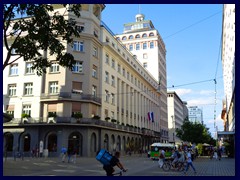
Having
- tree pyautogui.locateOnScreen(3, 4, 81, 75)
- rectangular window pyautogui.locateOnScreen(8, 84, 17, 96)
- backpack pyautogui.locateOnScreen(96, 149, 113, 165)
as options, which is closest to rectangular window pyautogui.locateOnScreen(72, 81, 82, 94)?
rectangular window pyautogui.locateOnScreen(8, 84, 17, 96)

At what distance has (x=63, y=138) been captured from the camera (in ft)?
126

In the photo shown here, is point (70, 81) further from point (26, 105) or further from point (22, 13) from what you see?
point (22, 13)

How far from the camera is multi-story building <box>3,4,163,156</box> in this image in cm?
3922


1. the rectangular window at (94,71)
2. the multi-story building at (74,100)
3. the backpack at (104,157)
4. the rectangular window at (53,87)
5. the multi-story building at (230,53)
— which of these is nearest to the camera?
the backpack at (104,157)

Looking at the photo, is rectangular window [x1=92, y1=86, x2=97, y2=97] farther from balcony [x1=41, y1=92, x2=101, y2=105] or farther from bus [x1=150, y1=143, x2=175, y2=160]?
bus [x1=150, y1=143, x2=175, y2=160]

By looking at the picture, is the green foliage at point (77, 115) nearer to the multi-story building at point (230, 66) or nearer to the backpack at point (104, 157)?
the multi-story building at point (230, 66)

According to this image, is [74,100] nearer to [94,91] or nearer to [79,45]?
[94,91]

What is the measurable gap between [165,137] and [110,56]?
48.3m

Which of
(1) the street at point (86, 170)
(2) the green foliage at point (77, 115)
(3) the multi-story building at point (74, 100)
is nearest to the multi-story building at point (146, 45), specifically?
(3) the multi-story building at point (74, 100)

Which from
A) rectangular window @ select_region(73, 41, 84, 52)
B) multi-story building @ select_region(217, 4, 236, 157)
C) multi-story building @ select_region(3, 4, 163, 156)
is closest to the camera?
multi-story building @ select_region(217, 4, 236, 157)

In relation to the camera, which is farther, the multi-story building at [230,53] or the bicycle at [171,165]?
the multi-story building at [230,53]

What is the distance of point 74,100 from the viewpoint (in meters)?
39.6

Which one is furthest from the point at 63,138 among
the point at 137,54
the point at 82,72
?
the point at 137,54

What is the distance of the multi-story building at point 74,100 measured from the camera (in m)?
39.2
